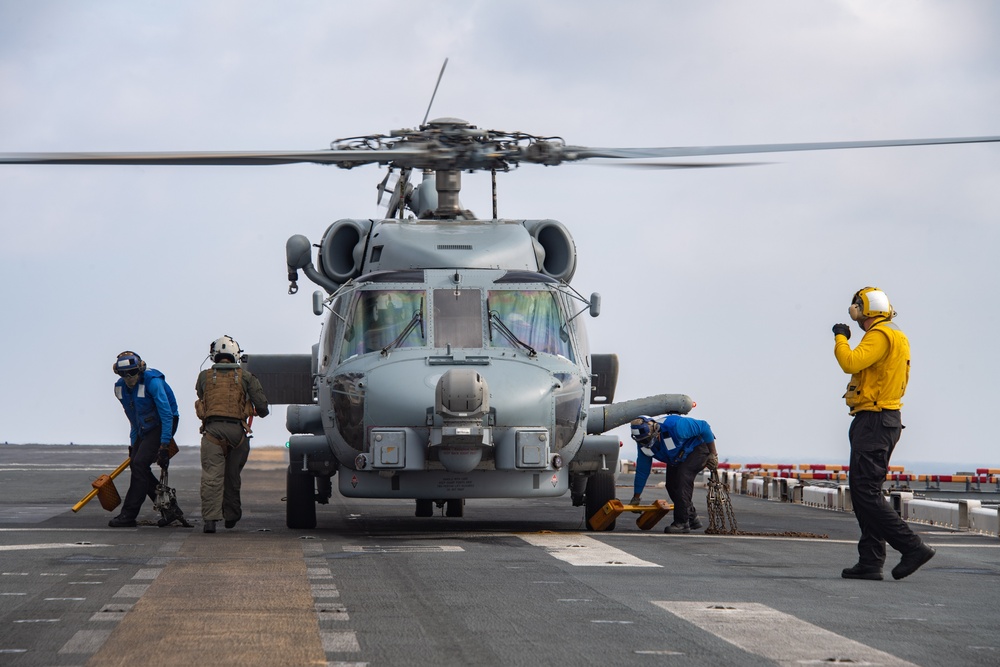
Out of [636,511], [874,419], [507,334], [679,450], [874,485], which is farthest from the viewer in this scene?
[679,450]

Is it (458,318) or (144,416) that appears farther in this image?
(144,416)

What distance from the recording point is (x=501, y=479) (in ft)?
48.9

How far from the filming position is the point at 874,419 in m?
11.3

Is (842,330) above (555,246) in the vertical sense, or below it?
below

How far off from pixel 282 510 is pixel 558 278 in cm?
603

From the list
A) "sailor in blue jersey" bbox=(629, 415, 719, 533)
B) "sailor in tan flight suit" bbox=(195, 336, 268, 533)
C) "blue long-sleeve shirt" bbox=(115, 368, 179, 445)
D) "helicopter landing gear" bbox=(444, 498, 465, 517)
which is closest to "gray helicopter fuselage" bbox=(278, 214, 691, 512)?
"sailor in tan flight suit" bbox=(195, 336, 268, 533)

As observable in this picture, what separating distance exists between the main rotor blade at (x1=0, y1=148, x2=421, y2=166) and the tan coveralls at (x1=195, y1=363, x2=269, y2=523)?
3228 mm

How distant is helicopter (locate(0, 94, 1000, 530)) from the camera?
47.4ft

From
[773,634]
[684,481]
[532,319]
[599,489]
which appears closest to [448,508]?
[599,489]

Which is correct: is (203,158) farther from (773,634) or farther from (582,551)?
(773,634)

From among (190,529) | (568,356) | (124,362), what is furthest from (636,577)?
(124,362)

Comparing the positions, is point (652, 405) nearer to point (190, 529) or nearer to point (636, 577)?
point (190, 529)

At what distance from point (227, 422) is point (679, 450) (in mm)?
5198

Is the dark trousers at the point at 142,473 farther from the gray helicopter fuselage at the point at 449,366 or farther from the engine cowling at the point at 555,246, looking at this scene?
the engine cowling at the point at 555,246
